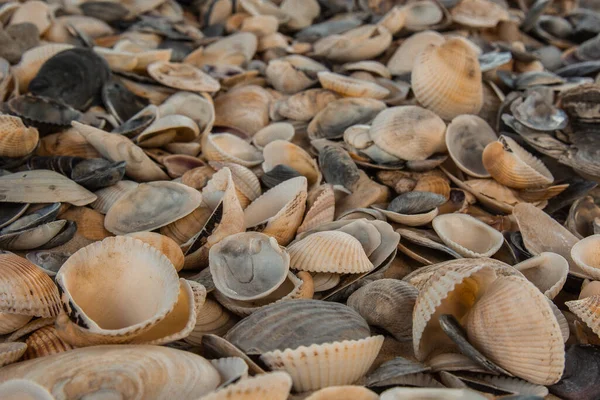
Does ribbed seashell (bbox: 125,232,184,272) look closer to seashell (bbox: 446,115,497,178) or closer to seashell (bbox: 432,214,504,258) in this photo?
seashell (bbox: 432,214,504,258)

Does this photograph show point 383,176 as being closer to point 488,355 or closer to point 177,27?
point 488,355

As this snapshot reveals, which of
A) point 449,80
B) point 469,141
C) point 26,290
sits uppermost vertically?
point 26,290

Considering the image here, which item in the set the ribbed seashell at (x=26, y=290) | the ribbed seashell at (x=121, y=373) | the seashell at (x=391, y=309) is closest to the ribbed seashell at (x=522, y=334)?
the seashell at (x=391, y=309)

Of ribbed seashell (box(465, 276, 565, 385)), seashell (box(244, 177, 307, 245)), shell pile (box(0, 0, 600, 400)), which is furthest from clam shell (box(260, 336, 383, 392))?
seashell (box(244, 177, 307, 245))

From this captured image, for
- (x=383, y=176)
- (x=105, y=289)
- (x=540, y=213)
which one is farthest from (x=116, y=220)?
(x=540, y=213)

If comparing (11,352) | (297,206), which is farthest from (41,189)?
(297,206)

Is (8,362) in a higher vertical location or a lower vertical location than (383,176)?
higher

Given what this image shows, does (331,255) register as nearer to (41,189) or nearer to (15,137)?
(41,189)
